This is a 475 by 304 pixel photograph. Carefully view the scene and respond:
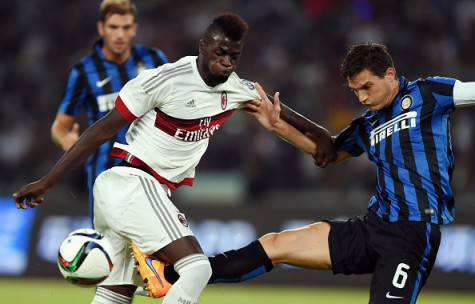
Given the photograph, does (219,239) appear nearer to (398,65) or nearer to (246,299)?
(246,299)

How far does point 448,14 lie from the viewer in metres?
11.7

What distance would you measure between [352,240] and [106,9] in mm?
2560

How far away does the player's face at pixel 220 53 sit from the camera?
16.0 ft

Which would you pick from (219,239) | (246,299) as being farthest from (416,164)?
(219,239)

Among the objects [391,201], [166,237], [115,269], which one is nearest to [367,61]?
[391,201]

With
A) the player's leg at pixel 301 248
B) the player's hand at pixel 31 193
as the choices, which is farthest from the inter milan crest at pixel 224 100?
the player's hand at pixel 31 193

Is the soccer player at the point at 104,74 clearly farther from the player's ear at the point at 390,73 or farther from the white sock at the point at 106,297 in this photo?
the player's ear at the point at 390,73

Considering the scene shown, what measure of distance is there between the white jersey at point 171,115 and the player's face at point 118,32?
1486 mm

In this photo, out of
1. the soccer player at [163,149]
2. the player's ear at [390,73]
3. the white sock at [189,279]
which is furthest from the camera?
the player's ear at [390,73]

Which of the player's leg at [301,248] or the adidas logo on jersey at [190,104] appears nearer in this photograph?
the adidas logo on jersey at [190,104]

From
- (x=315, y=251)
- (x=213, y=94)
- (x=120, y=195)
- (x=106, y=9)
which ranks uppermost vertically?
(x=106, y=9)

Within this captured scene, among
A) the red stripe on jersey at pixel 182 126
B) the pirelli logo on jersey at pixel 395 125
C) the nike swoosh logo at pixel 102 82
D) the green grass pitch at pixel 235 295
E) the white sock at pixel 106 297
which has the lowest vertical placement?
the green grass pitch at pixel 235 295

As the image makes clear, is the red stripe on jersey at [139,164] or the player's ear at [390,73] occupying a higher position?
the player's ear at [390,73]

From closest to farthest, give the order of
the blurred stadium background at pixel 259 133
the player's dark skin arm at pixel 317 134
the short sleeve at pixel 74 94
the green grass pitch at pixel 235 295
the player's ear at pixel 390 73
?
the player's ear at pixel 390 73, the player's dark skin arm at pixel 317 134, the short sleeve at pixel 74 94, the green grass pitch at pixel 235 295, the blurred stadium background at pixel 259 133
